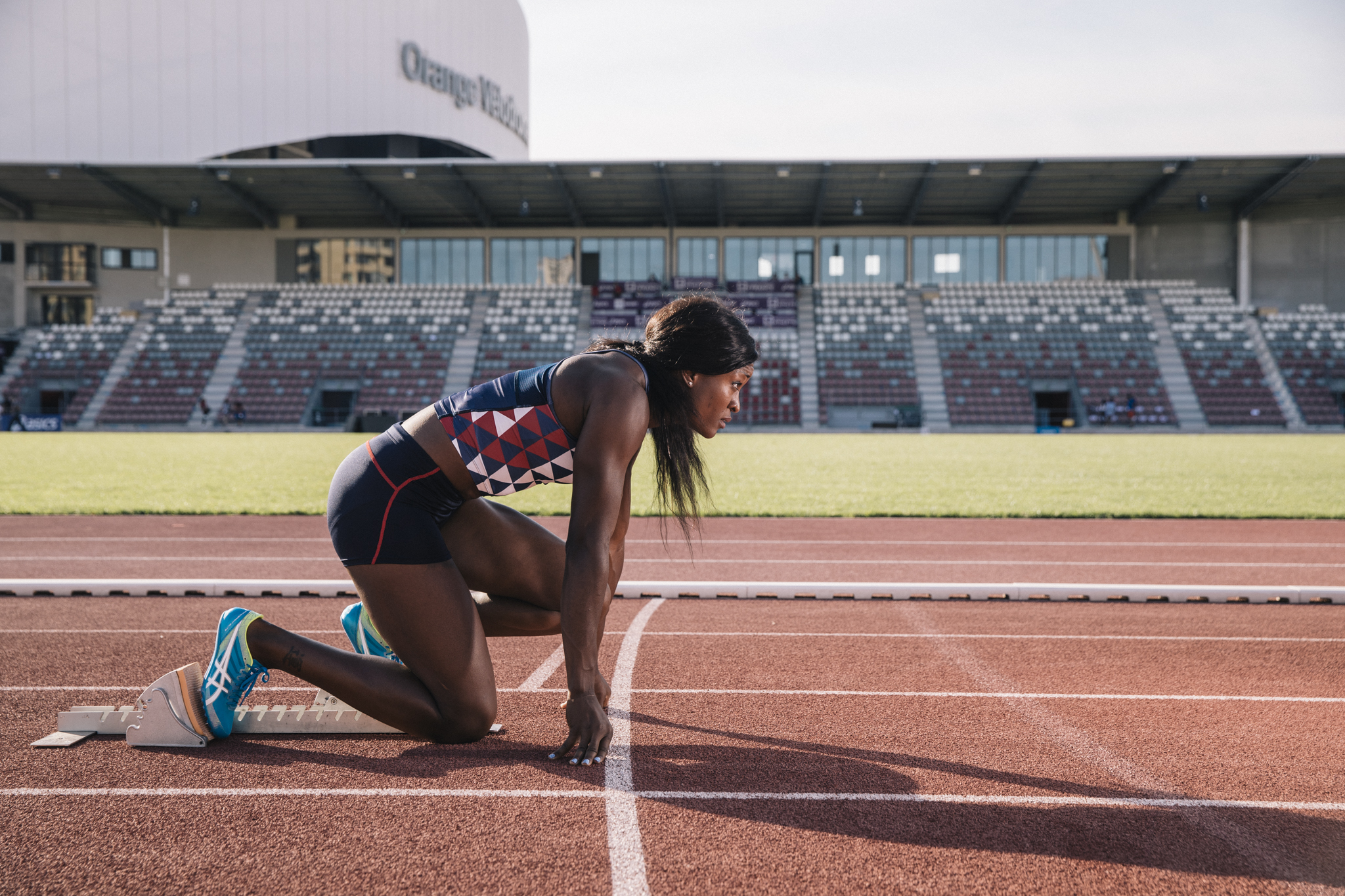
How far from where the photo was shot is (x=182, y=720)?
3266 mm

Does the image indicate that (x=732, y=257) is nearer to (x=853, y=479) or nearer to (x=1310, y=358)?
(x=1310, y=358)

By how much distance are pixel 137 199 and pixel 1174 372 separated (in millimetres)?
46774

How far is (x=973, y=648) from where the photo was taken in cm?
477

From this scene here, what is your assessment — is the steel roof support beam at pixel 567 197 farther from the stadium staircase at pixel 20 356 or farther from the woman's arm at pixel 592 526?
the woman's arm at pixel 592 526

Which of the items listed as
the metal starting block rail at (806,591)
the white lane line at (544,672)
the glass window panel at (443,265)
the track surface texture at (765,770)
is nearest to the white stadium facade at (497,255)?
the glass window panel at (443,265)

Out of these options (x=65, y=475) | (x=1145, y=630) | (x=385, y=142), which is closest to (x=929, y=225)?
(x=385, y=142)

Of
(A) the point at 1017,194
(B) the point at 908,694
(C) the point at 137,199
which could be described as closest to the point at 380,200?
(C) the point at 137,199

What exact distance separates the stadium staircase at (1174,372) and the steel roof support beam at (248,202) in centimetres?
4108

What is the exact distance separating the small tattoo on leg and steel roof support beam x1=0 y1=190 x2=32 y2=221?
49492 mm

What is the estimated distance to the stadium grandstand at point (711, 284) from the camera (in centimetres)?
3591

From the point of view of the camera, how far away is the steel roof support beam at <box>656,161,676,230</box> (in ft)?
121

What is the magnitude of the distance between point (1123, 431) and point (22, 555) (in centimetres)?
3478

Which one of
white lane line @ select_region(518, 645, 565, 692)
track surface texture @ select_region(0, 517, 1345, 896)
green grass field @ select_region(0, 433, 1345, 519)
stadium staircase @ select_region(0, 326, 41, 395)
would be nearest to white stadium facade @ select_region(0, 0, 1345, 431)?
stadium staircase @ select_region(0, 326, 41, 395)

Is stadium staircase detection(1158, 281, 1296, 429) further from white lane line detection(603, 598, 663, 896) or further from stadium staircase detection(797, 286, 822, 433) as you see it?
white lane line detection(603, 598, 663, 896)
